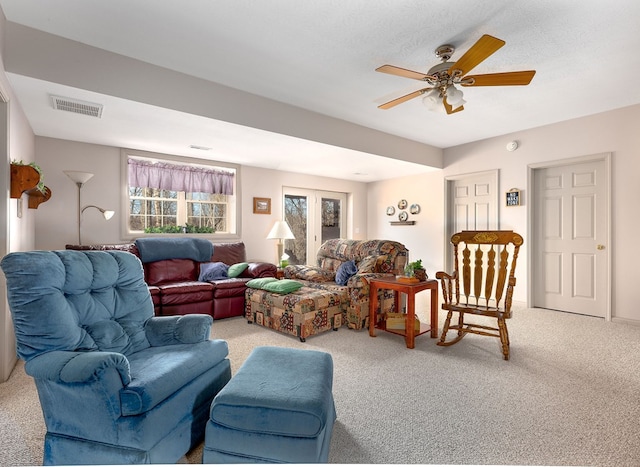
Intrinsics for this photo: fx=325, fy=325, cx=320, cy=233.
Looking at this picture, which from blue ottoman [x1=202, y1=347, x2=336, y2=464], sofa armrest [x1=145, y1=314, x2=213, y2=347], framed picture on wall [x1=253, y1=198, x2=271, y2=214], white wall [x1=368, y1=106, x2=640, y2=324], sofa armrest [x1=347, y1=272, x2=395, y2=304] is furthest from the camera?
framed picture on wall [x1=253, y1=198, x2=271, y2=214]

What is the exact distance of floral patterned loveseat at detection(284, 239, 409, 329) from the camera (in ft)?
11.7

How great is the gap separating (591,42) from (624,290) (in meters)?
3.00

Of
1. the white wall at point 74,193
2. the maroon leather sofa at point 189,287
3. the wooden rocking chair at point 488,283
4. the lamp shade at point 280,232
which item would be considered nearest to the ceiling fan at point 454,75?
the wooden rocking chair at point 488,283

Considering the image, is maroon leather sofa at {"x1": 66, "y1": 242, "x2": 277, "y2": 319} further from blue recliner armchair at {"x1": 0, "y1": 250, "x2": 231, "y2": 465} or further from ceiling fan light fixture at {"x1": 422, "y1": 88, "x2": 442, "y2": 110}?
ceiling fan light fixture at {"x1": 422, "y1": 88, "x2": 442, "y2": 110}

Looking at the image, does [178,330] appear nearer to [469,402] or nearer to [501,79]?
[469,402]

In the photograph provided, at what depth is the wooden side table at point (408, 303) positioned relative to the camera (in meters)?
3.01

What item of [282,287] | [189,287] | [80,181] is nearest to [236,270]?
[189,287]

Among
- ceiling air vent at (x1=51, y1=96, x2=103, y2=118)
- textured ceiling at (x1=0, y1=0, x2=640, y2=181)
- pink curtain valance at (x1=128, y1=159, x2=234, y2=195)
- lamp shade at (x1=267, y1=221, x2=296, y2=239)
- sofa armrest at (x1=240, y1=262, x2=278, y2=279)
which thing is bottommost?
sofa armrest at (x1=240, y1=262, x2=278, y2=279)

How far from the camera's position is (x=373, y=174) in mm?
6355

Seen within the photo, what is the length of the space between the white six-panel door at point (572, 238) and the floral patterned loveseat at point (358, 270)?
2.25 meters

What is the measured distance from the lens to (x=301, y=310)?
323cm

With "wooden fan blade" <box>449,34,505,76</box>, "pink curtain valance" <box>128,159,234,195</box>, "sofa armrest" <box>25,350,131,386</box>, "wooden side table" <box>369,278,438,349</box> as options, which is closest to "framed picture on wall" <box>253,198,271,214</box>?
"pink curtain valance" <box>128,159,234,195</box>

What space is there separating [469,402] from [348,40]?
107 inches

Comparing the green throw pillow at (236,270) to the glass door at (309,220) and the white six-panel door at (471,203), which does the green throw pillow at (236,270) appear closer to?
the glass door at (309,220)
